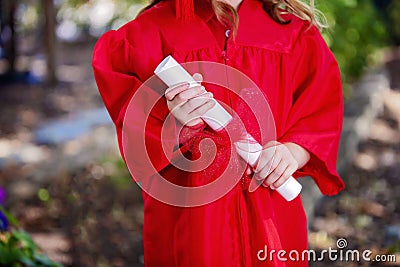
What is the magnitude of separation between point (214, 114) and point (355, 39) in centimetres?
556

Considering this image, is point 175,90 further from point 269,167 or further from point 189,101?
point 269,167

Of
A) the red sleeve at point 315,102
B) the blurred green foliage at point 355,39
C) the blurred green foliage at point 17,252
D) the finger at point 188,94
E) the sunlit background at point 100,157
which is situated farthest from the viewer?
the blurred green foliage at point 355,39

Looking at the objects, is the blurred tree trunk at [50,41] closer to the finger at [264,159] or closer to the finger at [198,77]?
the finger at [198,77]

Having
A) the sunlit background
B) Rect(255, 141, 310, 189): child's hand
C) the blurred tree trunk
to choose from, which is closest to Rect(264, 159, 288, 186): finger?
Rect(255, 141, 310, 189): child's hand

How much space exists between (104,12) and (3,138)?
1972mm

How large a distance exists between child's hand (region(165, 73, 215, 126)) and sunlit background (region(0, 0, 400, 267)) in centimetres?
112

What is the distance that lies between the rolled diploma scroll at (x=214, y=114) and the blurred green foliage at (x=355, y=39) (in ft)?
13.5

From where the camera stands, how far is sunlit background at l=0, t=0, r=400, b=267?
3.88 m

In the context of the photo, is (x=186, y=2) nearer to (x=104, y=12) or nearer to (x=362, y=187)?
(x=362, y=187)

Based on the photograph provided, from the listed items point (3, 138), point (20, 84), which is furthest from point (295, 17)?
point (20, 84)

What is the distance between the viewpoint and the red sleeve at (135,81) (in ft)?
5.84

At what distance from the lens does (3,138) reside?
627 cm

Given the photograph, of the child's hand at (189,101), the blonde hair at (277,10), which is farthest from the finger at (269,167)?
the blonde hair at (277,10)

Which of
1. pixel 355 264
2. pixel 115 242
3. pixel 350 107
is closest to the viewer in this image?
pixel 355 264
